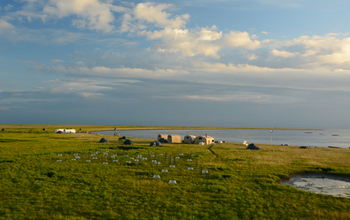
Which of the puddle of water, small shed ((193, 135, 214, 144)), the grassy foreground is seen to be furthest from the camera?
small shed ((193, 135, 214, 144))

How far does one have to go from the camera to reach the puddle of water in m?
23.9

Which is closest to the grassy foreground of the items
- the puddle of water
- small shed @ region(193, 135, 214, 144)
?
the puddle of water

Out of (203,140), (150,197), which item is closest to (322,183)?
(150,197)

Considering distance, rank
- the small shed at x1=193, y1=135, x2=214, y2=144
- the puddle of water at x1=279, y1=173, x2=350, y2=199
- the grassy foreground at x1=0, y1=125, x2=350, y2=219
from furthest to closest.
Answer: the small shed at x1=193, y1=135, x2=214, y2=144 → the puddle of water at x1=279, y1=173, x2=350, y2=199 → the grassy foreground at x1=0, y1=125, x2=350, y2=219

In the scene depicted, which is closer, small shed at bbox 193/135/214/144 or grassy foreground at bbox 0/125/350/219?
grassy foreground at bbox 0/125/350/219

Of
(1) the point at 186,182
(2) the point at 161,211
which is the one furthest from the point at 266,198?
(2) the point at 161,211

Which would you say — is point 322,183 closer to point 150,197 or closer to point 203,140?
point 150,197

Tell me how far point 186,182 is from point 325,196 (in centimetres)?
1348

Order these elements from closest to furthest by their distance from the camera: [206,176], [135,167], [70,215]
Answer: [70,215]
[206,176]
[135,167]

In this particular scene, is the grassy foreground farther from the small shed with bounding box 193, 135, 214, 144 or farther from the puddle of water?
the small shed with bounding box 193, 135, 214, 144

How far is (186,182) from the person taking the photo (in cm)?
2433

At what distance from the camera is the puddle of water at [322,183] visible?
78.5 ft

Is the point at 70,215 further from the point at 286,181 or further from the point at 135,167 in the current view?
the point at 286,181

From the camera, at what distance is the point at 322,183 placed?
27.5 m
